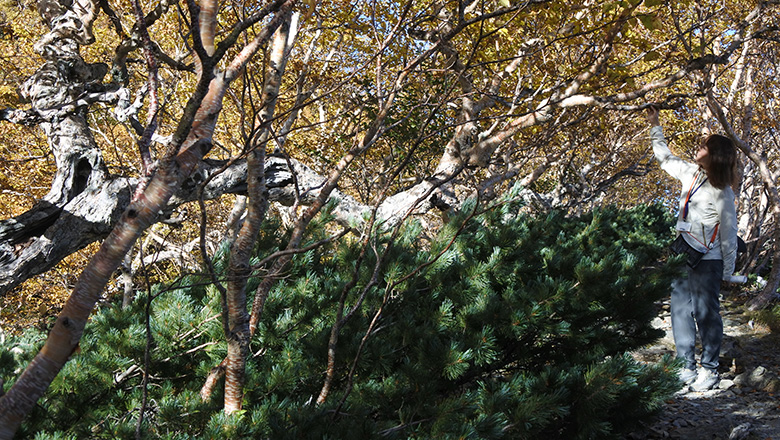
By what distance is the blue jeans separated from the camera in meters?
3.89

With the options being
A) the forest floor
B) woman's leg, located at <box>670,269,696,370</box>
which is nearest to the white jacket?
woman's leg, located at <box>670,269,696,370</box>

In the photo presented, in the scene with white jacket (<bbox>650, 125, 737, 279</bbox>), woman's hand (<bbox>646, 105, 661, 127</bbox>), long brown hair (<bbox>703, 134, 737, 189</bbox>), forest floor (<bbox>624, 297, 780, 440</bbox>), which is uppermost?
woman's hand (<bbox>646, 105, 661, 127</bbox>)

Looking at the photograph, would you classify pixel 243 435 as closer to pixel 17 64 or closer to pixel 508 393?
pixel 508 393

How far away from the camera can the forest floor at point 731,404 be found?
3.56 m

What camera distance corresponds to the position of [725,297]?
8.73 meters

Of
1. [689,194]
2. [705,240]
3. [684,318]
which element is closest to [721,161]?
[689,194]

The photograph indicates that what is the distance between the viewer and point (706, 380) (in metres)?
4.17

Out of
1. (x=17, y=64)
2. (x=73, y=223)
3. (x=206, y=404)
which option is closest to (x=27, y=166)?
(x=17, y=64)

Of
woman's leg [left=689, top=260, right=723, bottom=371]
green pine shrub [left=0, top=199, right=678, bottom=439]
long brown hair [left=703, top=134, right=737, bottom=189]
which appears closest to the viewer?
green pine shrub [left=0, top=199, right=678, bottom=439]

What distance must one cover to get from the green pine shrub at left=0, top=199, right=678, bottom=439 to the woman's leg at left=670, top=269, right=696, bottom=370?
17.6 inches

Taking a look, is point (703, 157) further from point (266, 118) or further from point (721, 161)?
point (266, 118)

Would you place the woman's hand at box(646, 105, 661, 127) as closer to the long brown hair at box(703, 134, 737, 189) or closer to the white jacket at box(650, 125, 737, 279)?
the white jacket at box(650, 125, 737, 279)

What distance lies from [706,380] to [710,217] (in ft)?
4.31

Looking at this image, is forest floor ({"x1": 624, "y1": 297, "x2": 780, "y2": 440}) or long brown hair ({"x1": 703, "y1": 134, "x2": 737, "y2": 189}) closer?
forest floor ({"x1": 624, "y1": 297, "x2": 780, "y2": 440})
